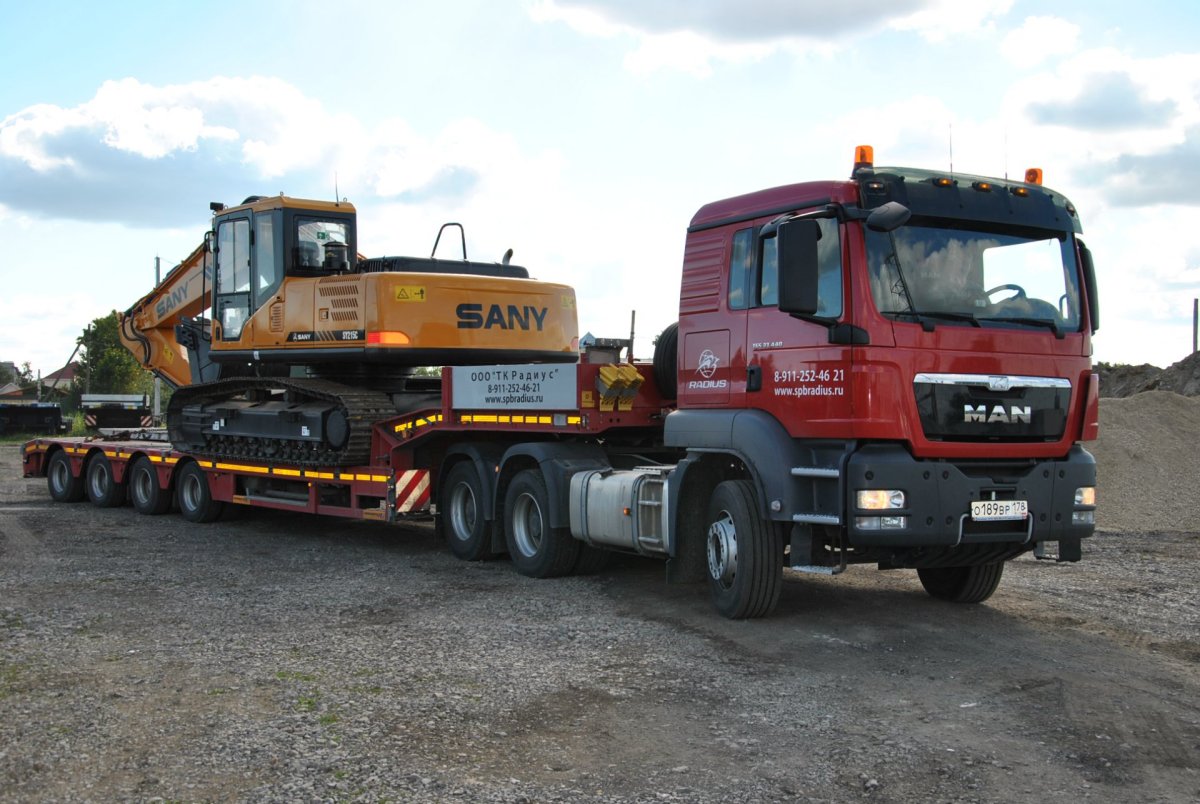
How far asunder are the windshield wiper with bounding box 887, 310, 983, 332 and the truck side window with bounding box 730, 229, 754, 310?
4.30ft

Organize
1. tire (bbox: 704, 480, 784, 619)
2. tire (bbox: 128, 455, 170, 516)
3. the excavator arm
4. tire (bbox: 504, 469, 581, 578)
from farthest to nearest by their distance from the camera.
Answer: the excavator arm
tire (bbox: 128, 455, 170, 516)
tire (bbox: 504, 469, 581, 578)
tire (bbox: 704, 480, 784, 619)

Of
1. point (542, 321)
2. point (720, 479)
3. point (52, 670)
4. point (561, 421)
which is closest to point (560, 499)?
point (561, 421)

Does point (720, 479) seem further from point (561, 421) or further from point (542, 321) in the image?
point (542, 321)

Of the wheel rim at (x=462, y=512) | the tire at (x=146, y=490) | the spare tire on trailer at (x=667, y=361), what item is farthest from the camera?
the tire at (x=146, y=490)

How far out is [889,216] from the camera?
834 cm

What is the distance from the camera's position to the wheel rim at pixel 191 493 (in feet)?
56.9

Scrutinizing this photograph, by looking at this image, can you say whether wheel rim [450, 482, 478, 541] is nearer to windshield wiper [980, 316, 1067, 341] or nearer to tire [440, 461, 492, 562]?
tire [440, 461, 492, 562]

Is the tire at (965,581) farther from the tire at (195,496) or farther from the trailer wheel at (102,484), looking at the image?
the trailer wheel at (102,484)

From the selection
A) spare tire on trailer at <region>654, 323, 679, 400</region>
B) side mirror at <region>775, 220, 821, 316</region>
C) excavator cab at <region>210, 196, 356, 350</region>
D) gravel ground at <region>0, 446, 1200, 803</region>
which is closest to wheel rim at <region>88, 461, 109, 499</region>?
excavator cab at <region>210, 196, 356, 350</region>

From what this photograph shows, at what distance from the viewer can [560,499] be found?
11438mm

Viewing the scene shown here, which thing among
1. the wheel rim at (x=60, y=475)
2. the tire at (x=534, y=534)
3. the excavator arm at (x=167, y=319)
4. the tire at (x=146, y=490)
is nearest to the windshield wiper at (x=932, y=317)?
the tire at (x=534, y=534)

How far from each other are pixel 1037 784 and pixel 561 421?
6.43 m

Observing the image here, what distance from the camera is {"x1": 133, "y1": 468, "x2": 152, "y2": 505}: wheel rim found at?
60.2ft

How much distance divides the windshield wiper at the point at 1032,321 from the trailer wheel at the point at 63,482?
53.5ft
